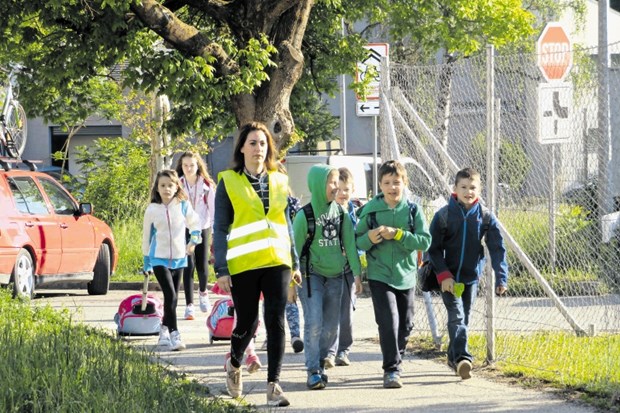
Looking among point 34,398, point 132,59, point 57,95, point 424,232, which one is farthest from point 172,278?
point 57,95

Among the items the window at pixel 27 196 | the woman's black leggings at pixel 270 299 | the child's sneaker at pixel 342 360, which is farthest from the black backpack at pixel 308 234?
the window at pixel 27 196

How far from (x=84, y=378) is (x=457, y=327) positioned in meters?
3.35

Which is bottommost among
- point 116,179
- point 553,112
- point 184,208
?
point 184,208

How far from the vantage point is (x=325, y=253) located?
9773 mm

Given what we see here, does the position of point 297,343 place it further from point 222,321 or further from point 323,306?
point 323,306

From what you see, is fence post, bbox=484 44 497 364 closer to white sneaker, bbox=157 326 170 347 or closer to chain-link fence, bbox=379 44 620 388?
chain-link fence, bbox=379 44 620 388

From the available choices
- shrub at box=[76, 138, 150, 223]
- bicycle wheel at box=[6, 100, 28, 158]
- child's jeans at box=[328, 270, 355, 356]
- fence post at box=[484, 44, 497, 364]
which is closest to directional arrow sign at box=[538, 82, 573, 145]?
fence post at box=[484, 44, 497, 364]

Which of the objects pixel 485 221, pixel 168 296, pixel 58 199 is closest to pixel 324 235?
pixel 485 221

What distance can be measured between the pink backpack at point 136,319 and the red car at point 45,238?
317 centimetres

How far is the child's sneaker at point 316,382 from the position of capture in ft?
30.4

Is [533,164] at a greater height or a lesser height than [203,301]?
greater

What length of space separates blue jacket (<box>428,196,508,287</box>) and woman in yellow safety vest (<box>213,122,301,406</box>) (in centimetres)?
144

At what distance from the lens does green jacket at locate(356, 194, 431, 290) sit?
31.1ft

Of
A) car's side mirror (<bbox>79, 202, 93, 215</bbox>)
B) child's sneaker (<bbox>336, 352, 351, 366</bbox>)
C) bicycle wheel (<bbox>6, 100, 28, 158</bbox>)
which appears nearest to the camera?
child's sneaker (<bbox>336, 352, 351, 366</bbox>)
